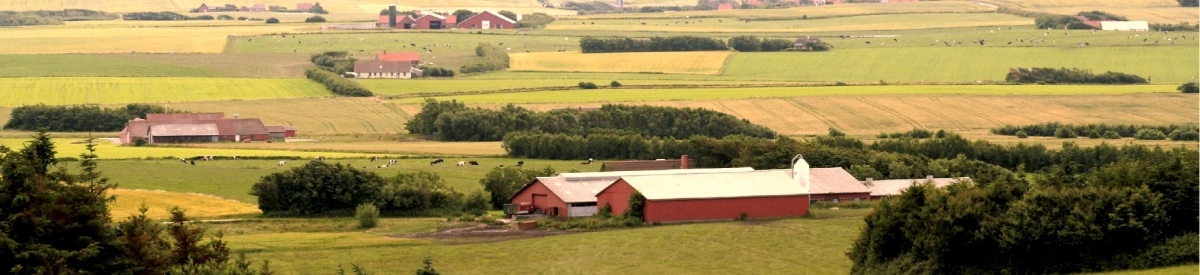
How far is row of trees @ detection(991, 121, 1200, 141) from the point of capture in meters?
81.2

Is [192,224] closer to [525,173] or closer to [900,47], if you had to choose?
[525,173]

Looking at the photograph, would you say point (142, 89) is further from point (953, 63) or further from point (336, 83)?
point (953, 63)

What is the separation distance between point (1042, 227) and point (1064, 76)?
2904 inches

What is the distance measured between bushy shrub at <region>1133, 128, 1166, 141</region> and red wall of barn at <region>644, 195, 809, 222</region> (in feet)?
103

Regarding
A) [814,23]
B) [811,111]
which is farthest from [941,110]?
[814,23]

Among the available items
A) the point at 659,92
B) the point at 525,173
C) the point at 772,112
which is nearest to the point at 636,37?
the point at 659,92

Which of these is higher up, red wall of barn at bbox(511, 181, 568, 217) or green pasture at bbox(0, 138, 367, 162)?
green pasture at bbox(0, 138, 367, 162)

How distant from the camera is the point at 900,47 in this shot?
416 ft

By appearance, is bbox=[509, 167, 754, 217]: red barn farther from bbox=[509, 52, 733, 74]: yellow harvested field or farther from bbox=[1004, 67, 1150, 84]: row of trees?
bbox=[509, 52, 733, 74]: yellow harvested field

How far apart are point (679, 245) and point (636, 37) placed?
92.7 m

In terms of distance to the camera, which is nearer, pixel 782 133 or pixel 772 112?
pixel 782 133

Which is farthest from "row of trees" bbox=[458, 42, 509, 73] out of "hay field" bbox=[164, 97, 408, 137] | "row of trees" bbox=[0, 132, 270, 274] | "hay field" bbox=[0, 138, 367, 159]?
"row of trees" bbox=[0, 132, 270, 274]

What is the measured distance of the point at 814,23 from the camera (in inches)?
5994

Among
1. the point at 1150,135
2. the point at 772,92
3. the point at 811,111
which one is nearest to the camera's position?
the point at 1150,135
